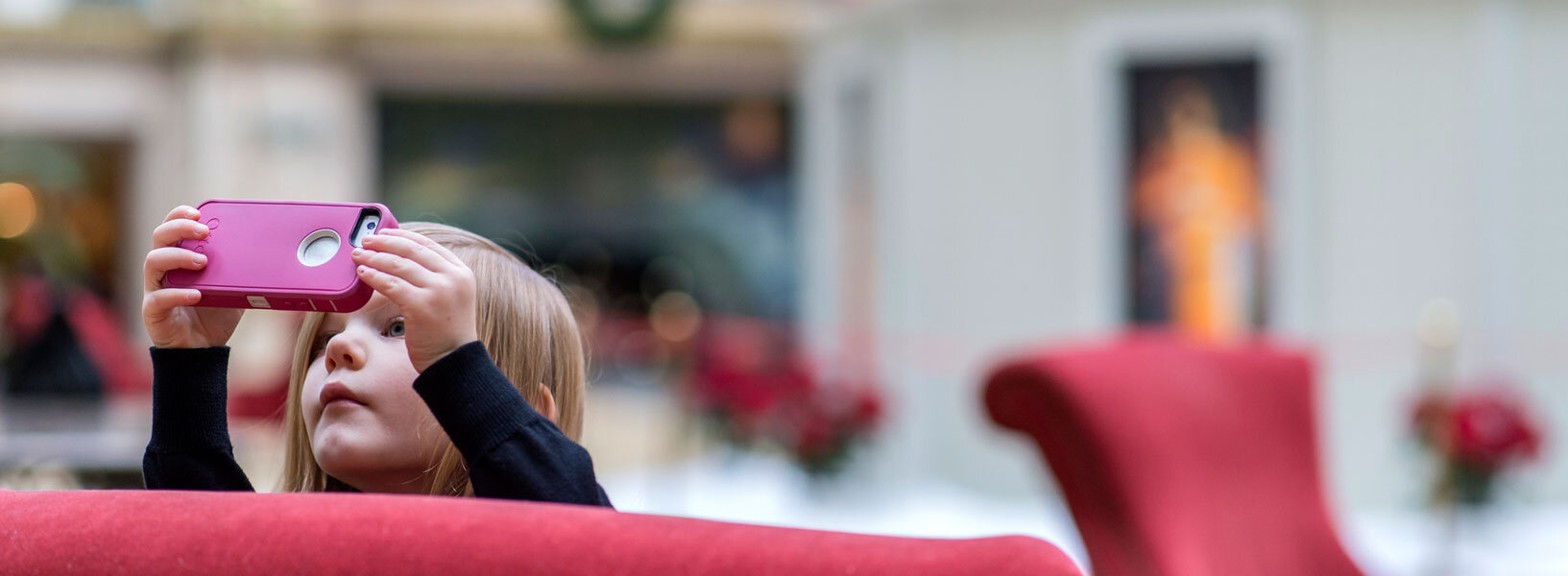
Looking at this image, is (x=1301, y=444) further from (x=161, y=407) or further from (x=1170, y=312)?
(x=1170, y=312)

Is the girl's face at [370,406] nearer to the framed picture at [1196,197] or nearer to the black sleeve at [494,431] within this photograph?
the black sleeve at [494,431]

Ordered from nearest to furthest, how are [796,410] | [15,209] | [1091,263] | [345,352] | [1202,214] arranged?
[345,352], [796,410], [1202,214], [1091,263], [15,209]

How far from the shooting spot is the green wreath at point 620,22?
11047 millimetres

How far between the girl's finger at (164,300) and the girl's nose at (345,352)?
141mm

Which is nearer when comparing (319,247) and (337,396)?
(319,247)

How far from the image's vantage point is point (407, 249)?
1037 mm

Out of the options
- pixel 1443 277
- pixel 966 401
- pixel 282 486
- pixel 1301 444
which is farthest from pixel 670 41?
pixel 282 486

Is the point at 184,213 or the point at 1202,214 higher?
the point at 184,213

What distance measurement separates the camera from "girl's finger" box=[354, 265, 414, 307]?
1.02 meters

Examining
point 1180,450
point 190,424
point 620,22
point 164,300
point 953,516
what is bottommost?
point 953,516

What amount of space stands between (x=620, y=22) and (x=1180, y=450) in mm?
9325

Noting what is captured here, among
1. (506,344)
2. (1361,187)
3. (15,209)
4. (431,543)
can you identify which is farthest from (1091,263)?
(15,209)

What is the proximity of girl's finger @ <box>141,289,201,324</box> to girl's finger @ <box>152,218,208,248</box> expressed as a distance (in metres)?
0.04

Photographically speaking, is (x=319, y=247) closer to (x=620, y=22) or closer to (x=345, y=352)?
(x=345, y=352)
